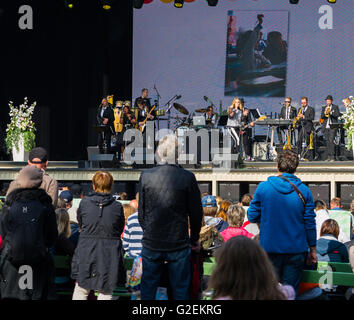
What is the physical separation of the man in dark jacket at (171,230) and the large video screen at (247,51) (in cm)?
1060

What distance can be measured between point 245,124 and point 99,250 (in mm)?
9062

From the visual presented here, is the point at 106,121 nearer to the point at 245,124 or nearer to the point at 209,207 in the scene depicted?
the point at 245,124

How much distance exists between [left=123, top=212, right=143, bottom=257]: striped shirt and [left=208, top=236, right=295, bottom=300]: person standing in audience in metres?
1.96

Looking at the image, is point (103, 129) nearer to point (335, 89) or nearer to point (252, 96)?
point (252, 96)

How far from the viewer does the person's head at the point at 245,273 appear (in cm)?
212

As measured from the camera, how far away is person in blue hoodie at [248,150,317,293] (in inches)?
137

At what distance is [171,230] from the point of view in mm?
3350

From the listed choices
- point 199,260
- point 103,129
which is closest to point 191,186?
point 199,260

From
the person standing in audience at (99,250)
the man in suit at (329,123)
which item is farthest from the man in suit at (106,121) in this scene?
the person standing in audience at (99,250)

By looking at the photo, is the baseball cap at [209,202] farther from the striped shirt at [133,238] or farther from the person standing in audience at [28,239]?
the person standing in audience at [28,239]

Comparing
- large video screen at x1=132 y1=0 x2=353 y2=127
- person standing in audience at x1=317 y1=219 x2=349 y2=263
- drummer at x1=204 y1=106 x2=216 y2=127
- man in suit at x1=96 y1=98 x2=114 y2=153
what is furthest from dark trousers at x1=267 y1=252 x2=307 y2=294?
large video screen at x1=132 y1=0 x2=353 y2=127

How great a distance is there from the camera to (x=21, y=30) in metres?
13.7

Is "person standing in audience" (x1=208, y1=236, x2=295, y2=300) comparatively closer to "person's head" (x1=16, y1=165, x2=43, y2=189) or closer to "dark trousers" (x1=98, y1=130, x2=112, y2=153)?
"person's head" (x1=16, y1=165, x2=43, y2=189)
